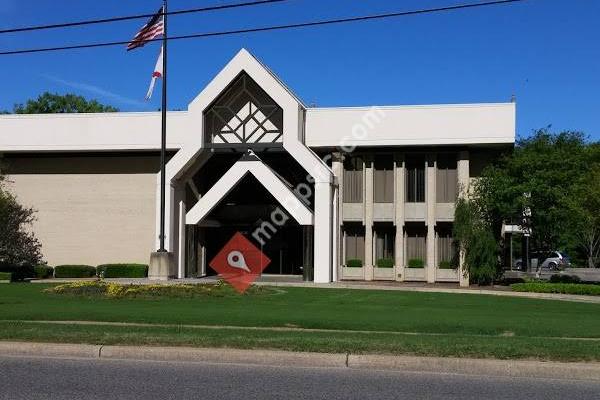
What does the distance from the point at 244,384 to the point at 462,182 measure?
83.2 ft

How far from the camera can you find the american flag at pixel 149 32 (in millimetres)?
25000

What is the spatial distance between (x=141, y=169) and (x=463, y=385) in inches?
1149

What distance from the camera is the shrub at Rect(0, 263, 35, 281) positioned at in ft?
108

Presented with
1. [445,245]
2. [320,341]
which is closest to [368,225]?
[445,245]

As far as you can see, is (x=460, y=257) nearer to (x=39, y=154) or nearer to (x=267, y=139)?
(x=267, y=139)

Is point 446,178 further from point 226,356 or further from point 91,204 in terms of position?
point 226,356

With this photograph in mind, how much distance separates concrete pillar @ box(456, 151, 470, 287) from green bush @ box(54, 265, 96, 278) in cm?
1849

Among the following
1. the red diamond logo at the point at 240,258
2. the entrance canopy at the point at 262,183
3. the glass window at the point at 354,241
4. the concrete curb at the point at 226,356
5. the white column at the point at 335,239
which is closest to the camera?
the concrete curb at the point at 226,356

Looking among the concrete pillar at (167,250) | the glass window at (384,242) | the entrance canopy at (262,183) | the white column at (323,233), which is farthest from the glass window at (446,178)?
the concrete pillar at (167,250)

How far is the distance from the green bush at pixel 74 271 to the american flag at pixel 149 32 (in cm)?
1417

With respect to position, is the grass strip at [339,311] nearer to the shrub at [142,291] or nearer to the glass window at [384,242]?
the shrub at [142,291]

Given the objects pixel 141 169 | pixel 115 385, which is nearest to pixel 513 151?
pixel 141 169

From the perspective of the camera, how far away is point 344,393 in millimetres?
A: 8602

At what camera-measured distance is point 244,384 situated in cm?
912
